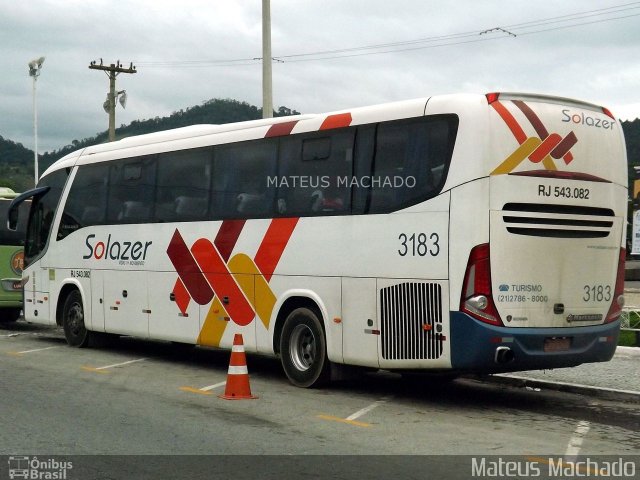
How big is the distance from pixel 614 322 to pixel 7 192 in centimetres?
1722

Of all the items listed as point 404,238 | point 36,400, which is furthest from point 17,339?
point 404,238

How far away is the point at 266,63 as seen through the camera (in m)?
21.0

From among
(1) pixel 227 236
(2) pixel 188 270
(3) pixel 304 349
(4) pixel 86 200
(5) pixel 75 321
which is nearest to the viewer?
(3) pixel 304 349

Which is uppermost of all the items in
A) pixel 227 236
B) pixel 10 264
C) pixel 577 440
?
pixel 227 236

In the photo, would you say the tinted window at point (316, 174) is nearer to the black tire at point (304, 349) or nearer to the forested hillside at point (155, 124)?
the black tire at point (304, 349)

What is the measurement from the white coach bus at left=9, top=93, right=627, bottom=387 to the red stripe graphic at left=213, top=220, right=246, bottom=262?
29 millimetres

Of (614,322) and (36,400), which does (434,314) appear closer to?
(614,322)

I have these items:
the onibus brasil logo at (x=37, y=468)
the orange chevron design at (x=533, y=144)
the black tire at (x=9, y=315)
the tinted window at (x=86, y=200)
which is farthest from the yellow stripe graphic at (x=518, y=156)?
the black tire at (x=9, y=315)

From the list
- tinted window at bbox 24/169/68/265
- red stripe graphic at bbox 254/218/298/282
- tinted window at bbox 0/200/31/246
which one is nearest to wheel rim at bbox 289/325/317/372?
red stripe graphic at bbox 254/218/298/282

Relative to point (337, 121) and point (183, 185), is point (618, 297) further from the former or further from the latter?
point (183, 185)

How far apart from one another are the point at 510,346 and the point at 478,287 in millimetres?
734

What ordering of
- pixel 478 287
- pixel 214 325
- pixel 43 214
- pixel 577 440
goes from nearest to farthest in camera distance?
pixel 577 440, pixel 478 287, pixel 214 325, pixel 43 214

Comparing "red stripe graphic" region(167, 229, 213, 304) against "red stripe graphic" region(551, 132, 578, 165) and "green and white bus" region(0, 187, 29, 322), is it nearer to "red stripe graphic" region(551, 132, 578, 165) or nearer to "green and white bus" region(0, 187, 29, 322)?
"red stripe graphic" region(551, 132, 578, 165)

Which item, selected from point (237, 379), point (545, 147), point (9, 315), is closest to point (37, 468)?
point (237, 379)
